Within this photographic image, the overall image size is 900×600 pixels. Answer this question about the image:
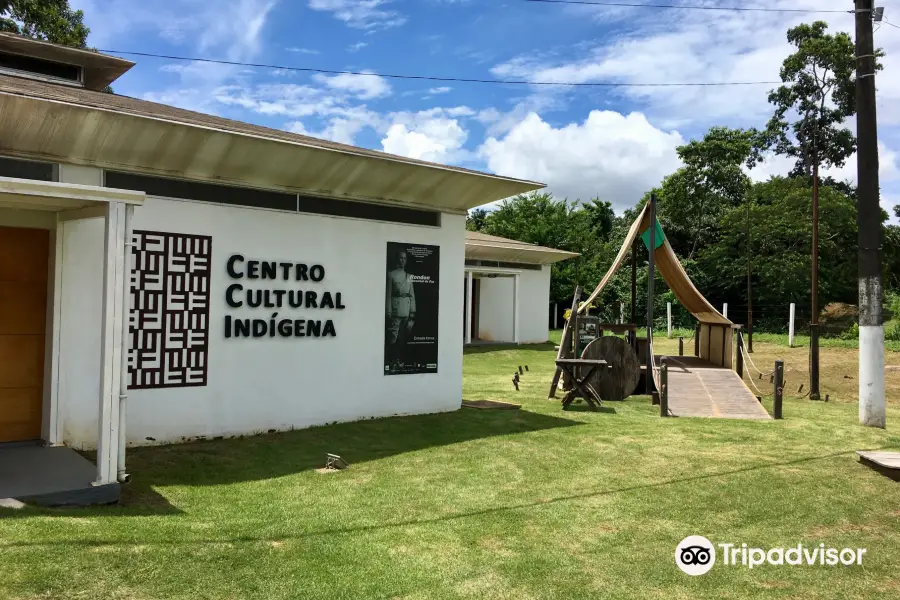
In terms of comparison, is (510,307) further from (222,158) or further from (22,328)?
(22,328)

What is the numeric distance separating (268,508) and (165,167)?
14.4ft

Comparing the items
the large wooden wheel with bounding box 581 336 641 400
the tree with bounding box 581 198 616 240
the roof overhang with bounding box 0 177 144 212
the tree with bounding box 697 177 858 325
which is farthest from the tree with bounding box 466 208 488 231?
the roof overhang with bounding box 0 177 144 212

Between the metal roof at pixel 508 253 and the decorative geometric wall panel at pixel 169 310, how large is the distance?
15.5 m

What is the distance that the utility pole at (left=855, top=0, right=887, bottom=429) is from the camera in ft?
33.9

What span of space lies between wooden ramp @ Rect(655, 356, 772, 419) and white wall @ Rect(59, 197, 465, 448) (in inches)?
157

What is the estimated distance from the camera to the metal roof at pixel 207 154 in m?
7.04

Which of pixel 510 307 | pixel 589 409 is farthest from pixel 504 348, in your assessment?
pixel 589 409

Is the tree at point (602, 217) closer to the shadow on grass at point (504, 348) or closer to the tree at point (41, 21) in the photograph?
the shadow on grass at point (504, 348)

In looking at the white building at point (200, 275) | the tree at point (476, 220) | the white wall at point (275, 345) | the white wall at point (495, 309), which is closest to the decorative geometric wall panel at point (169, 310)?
the white building at point (200, 275)

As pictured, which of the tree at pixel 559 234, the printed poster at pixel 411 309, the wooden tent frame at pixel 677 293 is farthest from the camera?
the tree at pixel 559 234

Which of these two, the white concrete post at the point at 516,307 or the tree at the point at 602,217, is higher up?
the tree at the point at 602,217

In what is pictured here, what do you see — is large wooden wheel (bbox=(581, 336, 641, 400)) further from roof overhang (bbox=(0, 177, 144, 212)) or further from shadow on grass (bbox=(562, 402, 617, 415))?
roof overhang (bbox=(0, 177, 144, 212))

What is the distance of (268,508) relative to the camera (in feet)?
19.3

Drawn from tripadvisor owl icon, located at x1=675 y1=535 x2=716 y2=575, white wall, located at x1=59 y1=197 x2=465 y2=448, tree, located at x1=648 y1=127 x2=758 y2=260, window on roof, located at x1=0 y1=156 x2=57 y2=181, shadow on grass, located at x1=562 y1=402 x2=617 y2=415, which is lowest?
tripadvisor owl icon, located at x1=675 y1=535 x2=716 y2=575
